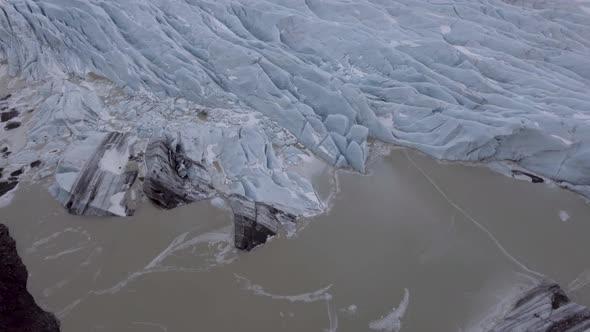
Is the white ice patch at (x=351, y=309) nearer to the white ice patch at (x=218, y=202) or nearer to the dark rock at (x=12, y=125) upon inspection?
the white ice patch at (x=218, y=202)

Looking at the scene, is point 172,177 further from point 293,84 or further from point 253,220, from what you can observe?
point 293,84

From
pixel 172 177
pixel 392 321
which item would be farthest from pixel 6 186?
pixel 392 321

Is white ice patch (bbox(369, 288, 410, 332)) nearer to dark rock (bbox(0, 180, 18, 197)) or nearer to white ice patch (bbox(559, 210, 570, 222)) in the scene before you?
white ice patch (bbox(559, 210, 570, 222))

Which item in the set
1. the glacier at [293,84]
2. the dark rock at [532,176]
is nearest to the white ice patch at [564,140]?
the glacier at [293,84]

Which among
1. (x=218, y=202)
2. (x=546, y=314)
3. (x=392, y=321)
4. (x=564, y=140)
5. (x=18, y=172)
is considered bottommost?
(x=18, y=172)

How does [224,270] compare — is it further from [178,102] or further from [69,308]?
[178,102]

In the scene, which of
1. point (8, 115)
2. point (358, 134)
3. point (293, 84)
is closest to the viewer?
point (358, 134)
